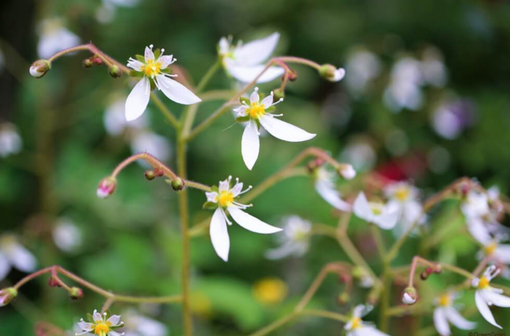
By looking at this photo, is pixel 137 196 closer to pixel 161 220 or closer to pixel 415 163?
pixel 161 220

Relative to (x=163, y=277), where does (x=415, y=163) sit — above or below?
above

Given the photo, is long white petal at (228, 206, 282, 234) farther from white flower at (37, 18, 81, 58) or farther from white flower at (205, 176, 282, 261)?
white flower at (37, 18, 81, 58)

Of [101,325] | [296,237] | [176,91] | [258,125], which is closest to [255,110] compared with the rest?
[258,125]

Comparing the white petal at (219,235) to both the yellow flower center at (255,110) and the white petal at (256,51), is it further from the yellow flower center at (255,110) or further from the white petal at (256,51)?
the white petal at (256,51)

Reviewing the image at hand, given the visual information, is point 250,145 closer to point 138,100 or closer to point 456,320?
point 138,100

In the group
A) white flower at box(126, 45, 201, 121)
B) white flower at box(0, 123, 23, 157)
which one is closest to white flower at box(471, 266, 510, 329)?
white flower at box(126, 45, 201, 121)

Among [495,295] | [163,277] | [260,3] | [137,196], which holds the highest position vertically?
Answer: [260,3]

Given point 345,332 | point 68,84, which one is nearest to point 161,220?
point 68,84

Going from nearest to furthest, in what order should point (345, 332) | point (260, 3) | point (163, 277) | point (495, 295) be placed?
point (495, 295), point (345, 332), point (163, 277), point (260, 3)
